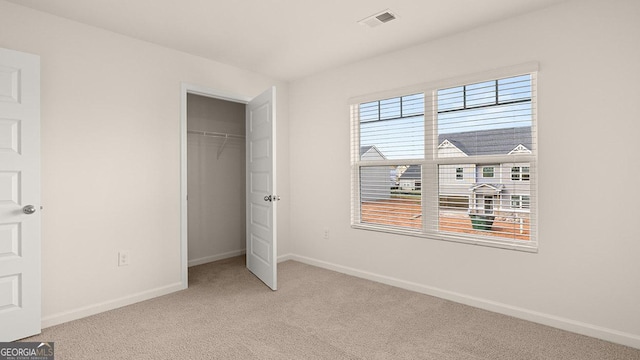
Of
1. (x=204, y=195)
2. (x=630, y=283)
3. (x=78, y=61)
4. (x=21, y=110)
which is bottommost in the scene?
(x=630, y=283)

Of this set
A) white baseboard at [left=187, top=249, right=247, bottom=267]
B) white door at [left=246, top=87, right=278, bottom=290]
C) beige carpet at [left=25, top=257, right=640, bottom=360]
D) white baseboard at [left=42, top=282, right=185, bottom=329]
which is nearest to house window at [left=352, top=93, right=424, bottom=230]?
beige carpet at [left=25, top=257, right=640, bottom=360]

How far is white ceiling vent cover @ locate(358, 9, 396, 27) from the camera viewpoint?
270cm

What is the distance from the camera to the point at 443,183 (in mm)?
3225

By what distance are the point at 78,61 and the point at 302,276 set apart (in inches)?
116

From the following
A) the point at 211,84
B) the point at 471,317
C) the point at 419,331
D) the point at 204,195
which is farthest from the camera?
the point at 204,195

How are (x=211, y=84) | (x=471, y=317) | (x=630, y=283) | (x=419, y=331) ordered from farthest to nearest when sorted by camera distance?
1. (x=211, y=84)
2. (x=471, y=317)
3. (x=419, y=331)
4. (x=630, y=283)

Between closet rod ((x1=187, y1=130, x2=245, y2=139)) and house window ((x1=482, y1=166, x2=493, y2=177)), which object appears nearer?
house window ((x1=482, y1=166, x2=493, y2=177))

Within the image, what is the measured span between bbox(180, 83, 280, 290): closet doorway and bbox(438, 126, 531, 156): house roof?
1.77 meters

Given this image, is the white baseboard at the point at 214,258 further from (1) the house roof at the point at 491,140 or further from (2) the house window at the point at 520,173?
(2) the house window at the point at 520,173

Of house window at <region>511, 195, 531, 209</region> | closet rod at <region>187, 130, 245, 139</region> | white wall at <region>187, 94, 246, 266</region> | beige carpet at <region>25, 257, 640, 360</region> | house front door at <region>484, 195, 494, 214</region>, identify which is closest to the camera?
beige carpet at <region>25, 257, 640, 360</region>

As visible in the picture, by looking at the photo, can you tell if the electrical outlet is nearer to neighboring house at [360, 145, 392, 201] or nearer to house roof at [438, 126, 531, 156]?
neighboring house at [360, 145, 392, 201]

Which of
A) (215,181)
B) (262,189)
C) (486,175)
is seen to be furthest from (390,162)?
(215,181)

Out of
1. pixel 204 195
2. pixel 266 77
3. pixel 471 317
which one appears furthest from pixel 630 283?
pixel 204 195

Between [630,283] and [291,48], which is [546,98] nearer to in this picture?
[630,283]
